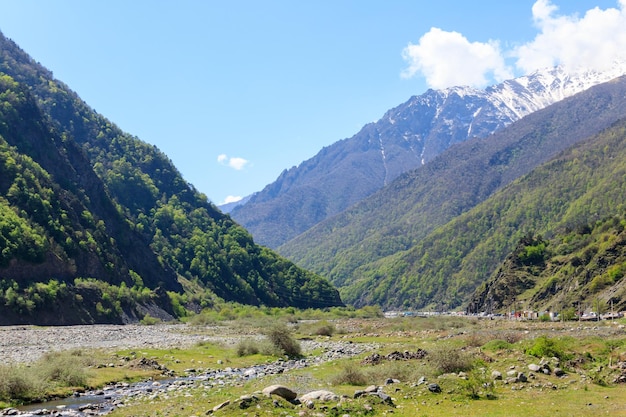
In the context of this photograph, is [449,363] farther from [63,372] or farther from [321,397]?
[63,372]

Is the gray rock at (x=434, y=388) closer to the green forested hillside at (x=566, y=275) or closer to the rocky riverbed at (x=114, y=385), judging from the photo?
the rocky riverbed at (x=114, y=385)

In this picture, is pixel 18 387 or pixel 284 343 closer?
pixel 18 387

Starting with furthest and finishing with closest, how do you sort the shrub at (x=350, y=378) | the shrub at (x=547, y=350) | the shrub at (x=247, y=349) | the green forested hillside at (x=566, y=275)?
the green forested hillside at (x=566, y=275), the shrub at (x=247, y=349), the shrub at (x=547, y=350), the shrub at (x=350, y=378)

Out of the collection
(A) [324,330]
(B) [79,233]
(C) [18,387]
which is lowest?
(A) [324,330]

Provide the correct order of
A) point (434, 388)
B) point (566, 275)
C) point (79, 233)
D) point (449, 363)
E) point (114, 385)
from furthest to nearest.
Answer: point (566, 275) < point (79, 233) < point (114, 385) < point (449, 363) < point (434, 388)

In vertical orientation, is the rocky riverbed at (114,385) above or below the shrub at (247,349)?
above

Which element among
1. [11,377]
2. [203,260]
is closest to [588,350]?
[11,377]

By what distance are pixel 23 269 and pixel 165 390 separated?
68.7 metres

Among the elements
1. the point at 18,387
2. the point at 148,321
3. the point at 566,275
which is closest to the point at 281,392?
the point at 18,387

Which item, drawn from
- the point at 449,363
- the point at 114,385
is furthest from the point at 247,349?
the point at 449,363

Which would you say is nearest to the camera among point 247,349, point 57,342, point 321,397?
point 321,397

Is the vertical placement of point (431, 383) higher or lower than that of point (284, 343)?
higher

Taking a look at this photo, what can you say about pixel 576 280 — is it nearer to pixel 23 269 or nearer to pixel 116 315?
pixel 116 315

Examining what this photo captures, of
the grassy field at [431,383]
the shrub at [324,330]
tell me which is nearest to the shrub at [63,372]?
the grassy field at [431,383]
